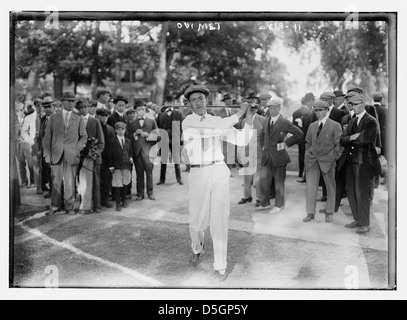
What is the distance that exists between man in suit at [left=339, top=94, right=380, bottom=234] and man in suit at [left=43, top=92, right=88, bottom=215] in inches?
142

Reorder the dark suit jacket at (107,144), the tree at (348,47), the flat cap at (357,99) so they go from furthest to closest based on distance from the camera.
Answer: the dark suit jacket at (107,144) < the flat cap at (357,99) < the tree at (348,47)

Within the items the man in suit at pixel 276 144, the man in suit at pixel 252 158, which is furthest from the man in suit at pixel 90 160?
the man in suit at pixel 276 144

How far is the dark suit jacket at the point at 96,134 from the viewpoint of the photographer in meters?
6.42

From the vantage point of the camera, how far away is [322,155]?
19.4 feet

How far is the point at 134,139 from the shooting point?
6.57m

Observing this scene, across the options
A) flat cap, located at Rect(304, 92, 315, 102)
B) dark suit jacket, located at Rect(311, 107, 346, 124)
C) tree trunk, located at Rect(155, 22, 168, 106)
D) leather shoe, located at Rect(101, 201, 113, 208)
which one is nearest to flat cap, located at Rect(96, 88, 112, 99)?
tree trunk, located at Rect(155, 22, 168, 106)

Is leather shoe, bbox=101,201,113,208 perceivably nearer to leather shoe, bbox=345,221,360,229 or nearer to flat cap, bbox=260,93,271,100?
flat cap, bbox=260,93,271,100

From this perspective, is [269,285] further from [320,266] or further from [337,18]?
[337,18]

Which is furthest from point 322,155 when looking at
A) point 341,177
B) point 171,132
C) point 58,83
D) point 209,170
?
point 58,83

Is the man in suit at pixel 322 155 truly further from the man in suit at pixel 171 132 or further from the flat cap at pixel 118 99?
the flat cap at pixel 118 99

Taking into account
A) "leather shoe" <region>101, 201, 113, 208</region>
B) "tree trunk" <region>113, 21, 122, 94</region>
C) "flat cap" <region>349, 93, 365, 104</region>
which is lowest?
"leather shoe" <region>101, 201, 113, 208</region>

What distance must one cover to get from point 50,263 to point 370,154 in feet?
13.5

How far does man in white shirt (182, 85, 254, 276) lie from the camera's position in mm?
4941

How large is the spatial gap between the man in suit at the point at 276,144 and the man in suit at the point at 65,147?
8.44ft
